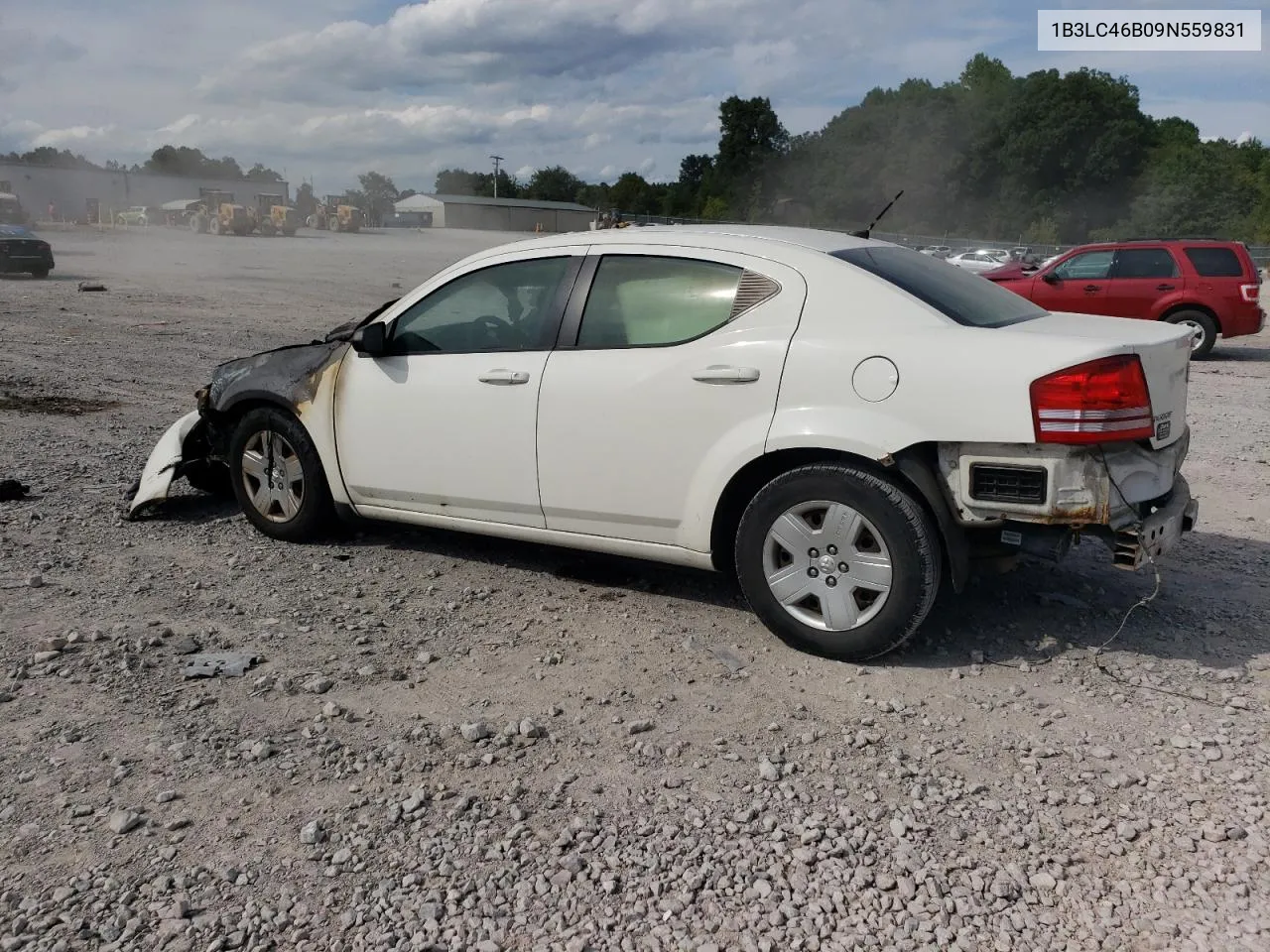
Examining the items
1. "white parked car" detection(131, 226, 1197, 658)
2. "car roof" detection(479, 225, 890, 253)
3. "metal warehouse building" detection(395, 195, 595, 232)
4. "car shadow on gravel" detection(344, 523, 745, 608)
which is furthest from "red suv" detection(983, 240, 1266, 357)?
"metal warehouse building" detection(395, 195, 595, 232)

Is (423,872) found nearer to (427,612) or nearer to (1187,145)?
(427,612)

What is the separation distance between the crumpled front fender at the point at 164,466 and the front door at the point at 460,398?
1408 millimetres

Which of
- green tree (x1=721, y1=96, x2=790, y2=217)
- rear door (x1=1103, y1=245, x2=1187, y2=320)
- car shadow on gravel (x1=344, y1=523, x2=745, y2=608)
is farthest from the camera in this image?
green tree (x1=721, y1=96, x2=790, y2=217)

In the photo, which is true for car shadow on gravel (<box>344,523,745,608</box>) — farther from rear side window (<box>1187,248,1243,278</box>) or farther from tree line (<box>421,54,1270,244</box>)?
tree line (<box>421,54,1270,244</box>)

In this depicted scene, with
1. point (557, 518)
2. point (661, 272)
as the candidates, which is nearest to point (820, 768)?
point (557, 518)

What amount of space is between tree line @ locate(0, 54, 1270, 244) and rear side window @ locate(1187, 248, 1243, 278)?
67.9 m

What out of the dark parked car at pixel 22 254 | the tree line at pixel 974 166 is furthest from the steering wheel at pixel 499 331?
the tree line at pixel 974 166

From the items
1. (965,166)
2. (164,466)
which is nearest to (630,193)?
(965,166)

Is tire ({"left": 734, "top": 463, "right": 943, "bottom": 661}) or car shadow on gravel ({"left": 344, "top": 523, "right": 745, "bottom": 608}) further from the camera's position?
car shadow on gravel ({"left": 344, "top": 523, "right": 745, "bottom": 608})

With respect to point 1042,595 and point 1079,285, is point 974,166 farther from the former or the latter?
point 1042,595

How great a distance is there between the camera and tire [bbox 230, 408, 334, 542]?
555cm

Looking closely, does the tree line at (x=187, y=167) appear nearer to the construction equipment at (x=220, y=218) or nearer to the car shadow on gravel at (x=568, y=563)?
the construction equipment at (x=220, y=218)

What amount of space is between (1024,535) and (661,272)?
6.13 ft

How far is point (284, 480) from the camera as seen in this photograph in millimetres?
5691
